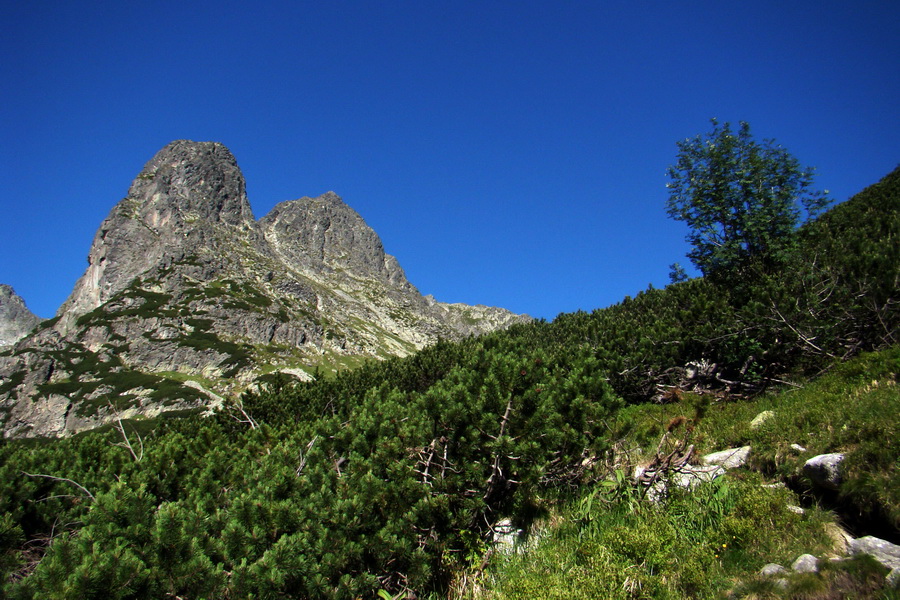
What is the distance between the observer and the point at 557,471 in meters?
7.64

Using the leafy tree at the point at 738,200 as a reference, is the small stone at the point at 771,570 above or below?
below

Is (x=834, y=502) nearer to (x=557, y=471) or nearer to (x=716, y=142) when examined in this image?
(x=557, y=471)

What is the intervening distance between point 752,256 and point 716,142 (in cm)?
456

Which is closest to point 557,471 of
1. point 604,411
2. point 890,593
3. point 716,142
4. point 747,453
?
point 604,411

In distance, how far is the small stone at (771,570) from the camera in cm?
418

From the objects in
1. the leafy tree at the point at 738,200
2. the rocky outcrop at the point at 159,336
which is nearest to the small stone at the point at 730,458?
the leafy tree at the point at 738,200

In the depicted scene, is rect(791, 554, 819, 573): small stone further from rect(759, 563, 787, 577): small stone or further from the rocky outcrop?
the rocky outcrop

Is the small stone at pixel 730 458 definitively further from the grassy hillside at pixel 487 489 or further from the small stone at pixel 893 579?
the small stone at pixel 893 579

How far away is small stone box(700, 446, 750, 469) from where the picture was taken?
Answer: 6934mm

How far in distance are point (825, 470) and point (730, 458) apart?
167 centimetres

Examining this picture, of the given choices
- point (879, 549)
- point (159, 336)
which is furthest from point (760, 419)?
point (159, 336)

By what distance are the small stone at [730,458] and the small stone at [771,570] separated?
268cm

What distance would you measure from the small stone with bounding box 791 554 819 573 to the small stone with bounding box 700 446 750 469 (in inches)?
103

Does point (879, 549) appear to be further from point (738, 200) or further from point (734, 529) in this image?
point (738, 200)
